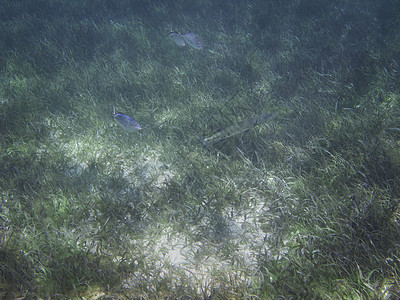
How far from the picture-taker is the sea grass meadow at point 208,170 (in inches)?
103

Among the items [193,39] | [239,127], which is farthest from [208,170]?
[193,39]

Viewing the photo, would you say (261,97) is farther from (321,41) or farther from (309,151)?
(321,41)

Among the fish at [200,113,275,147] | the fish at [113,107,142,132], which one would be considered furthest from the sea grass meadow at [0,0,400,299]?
the fish at [113,107,142,132]

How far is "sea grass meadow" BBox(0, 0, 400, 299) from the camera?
2617mm

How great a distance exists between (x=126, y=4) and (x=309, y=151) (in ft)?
42.7

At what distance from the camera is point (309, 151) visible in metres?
4.02

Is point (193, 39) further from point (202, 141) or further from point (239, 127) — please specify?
point (239, 127)

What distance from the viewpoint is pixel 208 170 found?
3.94 meters

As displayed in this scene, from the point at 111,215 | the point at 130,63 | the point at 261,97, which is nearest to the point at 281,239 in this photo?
the point at 111,215

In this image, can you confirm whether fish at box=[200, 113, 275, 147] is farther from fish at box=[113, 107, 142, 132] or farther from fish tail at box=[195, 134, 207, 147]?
fish at box=[113, 107, 142, 132]

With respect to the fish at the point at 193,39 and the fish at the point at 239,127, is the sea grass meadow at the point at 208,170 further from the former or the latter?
the fish at the point at 193,39

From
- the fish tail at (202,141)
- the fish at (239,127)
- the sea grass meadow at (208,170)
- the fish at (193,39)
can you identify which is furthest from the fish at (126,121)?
the fish at (193,39)

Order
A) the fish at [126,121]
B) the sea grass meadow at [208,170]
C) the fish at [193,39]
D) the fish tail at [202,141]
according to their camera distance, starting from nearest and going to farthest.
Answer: the sea grass meadow at [208,170] < the fish at [126,121] < the fish tail at [202,141] < the fish at [193,39]

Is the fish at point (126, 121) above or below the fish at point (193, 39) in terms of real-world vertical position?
below
